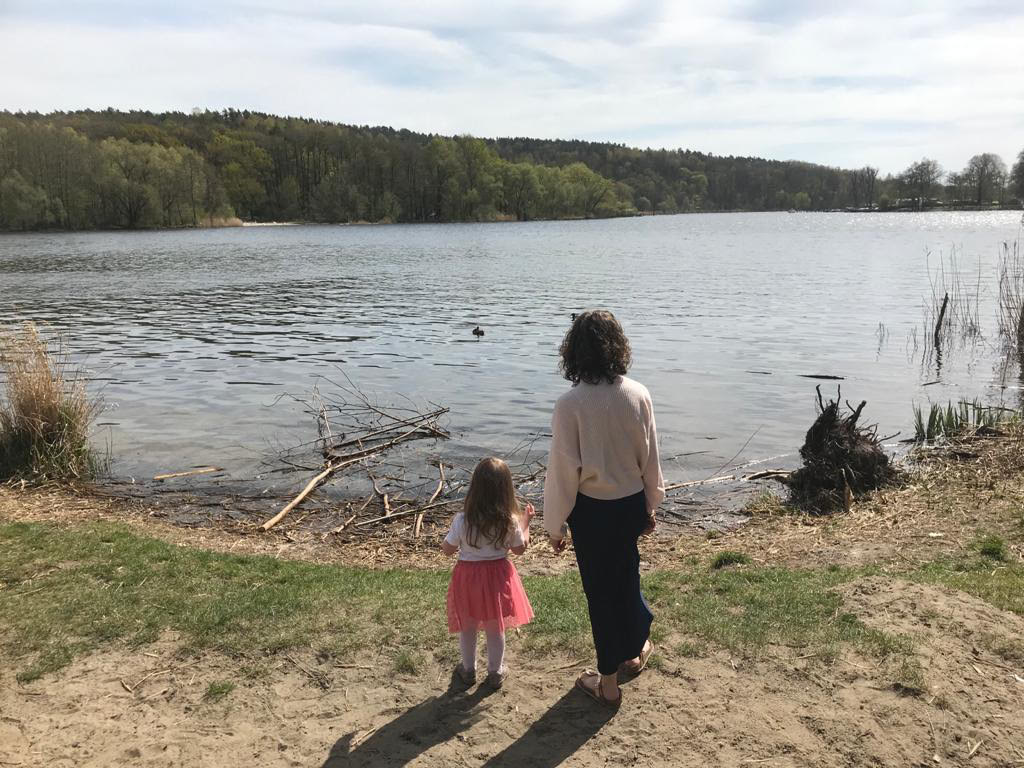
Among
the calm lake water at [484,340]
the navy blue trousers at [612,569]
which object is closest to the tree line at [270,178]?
the calm lake water at [484,340]

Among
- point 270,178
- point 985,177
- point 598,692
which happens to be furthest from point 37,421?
point 985,177

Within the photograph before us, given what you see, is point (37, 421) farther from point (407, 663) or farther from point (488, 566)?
point (488, 566)

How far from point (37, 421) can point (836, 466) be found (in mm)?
10972

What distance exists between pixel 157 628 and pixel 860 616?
5.24 m

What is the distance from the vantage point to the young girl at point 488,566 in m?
4.66

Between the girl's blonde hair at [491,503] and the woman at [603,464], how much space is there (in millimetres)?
411

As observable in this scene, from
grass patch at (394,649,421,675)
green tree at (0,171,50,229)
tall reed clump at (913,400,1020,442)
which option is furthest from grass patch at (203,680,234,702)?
green tree at (0,171,50,229)

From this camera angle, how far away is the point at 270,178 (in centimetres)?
14425

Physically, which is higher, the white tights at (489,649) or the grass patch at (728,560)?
the white tights at (489,649)

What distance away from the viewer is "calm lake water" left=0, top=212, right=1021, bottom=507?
14.6 metres

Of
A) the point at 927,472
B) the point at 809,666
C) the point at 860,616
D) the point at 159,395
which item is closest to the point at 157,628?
the point at 809,666

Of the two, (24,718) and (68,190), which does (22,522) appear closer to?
(24,718)

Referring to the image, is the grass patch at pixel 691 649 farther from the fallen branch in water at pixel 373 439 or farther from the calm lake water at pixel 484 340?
the calm lake water at pixel 484 340

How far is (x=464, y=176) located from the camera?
13538 centimetres
